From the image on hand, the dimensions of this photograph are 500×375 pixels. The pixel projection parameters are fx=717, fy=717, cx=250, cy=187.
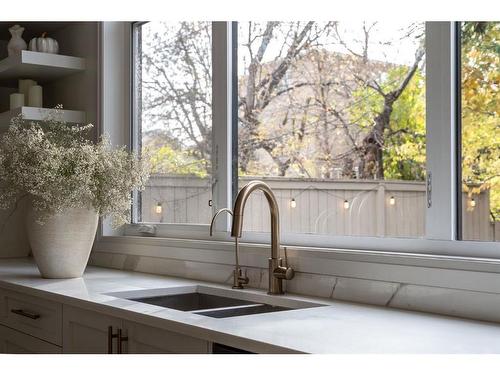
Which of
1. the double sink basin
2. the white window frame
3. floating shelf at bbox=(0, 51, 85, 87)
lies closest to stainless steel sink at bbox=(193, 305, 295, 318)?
the double sink basin

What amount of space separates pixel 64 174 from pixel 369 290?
1287 mm

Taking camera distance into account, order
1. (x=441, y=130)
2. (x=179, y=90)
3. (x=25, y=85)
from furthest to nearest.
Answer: (x=25, y=85)
(x=179, y=90)
(x=441, y=130)

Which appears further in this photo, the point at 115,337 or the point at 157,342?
the point at 115,337

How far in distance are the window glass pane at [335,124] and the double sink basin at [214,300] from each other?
342 millimetres

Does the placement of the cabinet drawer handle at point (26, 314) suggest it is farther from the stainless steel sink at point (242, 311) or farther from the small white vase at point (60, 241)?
the stainless steel sink at point (242, 311)

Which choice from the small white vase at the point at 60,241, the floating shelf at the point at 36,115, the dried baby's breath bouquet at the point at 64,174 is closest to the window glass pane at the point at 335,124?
the dried baby's breath bouquet at the point at 64,174

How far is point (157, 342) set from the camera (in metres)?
1.95

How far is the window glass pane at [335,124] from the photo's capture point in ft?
7.43

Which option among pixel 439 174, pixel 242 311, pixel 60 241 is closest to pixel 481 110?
pixel 439 174

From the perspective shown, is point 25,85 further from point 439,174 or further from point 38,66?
point 439,174

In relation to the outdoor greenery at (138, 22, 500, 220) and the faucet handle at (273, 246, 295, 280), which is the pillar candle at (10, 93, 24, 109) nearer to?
the outdoor greenery at (138, 22, 500, 220)

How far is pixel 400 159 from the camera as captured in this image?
228cm

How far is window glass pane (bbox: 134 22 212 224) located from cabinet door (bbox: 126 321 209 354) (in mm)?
1048

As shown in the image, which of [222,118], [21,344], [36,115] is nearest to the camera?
[21,344]
